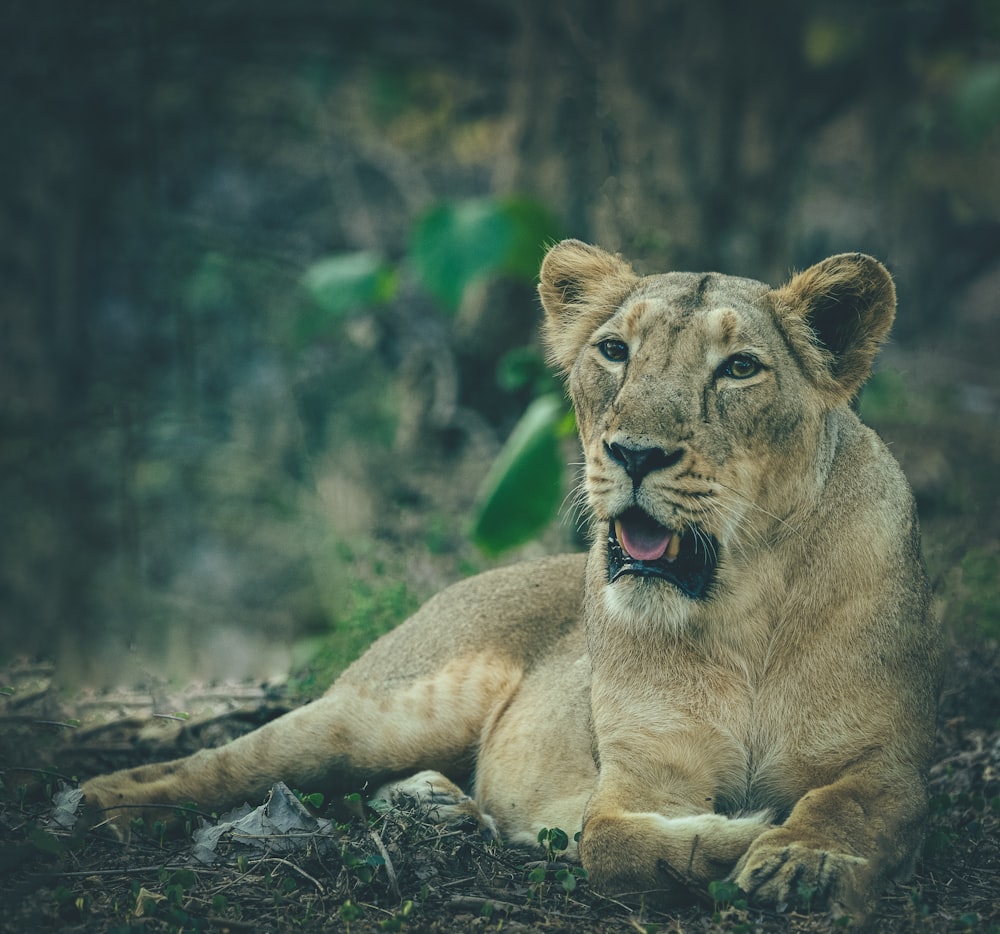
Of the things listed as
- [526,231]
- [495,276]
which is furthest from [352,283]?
[526,231]

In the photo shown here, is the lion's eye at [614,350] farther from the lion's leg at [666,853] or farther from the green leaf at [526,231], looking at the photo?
the green leaf at [526,231]

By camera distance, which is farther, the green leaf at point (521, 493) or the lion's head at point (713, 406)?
the green leaf at point (521, 493)

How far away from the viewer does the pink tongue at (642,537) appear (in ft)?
11.6

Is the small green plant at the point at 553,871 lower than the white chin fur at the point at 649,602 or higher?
lower

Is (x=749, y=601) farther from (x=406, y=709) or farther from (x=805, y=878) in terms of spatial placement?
(x=406, y=709)

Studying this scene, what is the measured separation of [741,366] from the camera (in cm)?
364

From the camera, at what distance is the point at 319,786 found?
174 inches

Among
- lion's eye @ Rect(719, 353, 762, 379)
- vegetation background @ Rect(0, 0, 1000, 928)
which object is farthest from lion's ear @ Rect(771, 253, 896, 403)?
vegetation background @ Rect(0, 0, 1000, 928)

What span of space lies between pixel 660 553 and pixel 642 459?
32cm

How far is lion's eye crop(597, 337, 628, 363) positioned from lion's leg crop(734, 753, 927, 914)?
4.59ft

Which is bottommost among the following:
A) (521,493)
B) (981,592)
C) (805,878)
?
(981,592)

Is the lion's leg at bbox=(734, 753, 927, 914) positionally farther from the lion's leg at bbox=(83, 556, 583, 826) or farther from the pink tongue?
the lion's leg at bbox=(83, 556, 583, 826)

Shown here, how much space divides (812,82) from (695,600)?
394 inches

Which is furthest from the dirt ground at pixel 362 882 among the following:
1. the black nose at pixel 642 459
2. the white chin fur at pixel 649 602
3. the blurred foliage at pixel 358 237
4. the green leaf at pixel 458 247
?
the green leaf at pixel 458 247
